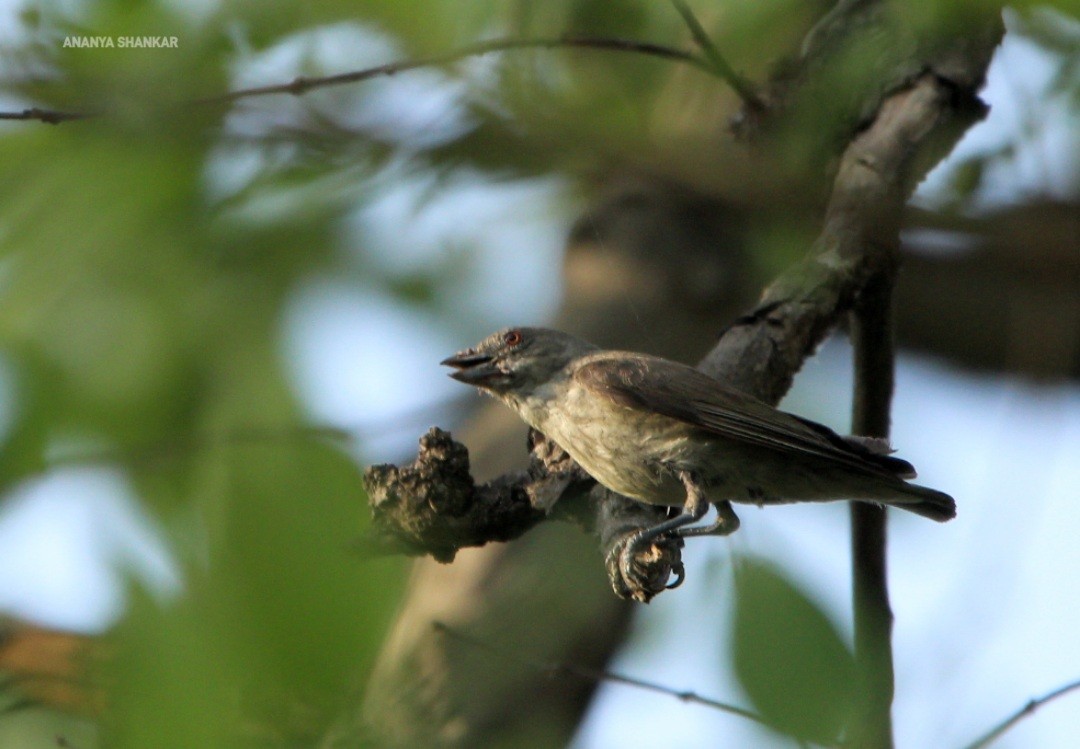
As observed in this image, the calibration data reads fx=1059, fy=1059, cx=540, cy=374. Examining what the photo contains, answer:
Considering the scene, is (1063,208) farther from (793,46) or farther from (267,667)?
(793,46)

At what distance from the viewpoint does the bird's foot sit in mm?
2941

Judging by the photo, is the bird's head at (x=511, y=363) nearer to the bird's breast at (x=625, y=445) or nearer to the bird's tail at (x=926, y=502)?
the bird's breast at (x=625, y=445)

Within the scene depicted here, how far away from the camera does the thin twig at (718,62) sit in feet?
8.91

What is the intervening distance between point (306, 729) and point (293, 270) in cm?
84

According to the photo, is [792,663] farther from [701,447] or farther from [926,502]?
[926,502]

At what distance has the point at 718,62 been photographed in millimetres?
3254

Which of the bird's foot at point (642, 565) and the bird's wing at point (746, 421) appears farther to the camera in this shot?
the bird's wing at point (746, 421)

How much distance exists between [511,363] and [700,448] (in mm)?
958

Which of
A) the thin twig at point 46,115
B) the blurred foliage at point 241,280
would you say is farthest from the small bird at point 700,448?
the thin twig at point 46,115

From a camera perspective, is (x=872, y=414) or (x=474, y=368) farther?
(x=474, y=368)

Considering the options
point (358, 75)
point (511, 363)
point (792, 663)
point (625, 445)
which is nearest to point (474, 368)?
point (511, 363)

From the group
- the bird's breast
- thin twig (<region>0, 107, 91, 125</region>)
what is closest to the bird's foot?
the bird's breast

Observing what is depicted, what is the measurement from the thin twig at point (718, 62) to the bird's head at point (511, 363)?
1.23 metres

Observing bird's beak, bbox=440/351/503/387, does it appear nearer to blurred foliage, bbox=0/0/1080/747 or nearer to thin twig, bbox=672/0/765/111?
thin twig, bbox=672/0/765/111
